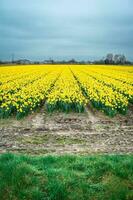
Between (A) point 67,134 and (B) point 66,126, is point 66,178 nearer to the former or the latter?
(A) point 67,134

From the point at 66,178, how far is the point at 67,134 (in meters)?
4.31

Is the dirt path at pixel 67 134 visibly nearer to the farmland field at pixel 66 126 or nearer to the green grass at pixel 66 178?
the farmland field at pixel 66 126

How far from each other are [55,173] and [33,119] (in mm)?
6950

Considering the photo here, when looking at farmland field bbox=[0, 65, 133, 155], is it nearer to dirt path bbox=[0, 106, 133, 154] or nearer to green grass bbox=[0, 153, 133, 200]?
dirt path bbox=[0, 106, 133, 154]

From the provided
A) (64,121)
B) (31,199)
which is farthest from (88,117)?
(31,199)

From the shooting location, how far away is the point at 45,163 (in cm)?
807

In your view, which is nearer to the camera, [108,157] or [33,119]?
[108,157]

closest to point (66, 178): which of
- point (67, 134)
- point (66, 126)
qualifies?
point (67, 134)

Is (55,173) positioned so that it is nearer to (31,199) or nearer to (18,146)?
(31,199)

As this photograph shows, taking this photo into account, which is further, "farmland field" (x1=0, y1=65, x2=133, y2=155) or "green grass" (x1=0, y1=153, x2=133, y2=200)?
"farmland field" (x1=0, y1=65, x2=133, y2=155)

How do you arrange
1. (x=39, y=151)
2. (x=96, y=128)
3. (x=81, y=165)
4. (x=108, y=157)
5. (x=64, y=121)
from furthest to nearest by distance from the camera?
1. (x=64, y=121)
2. (x=96, y=128)
3. (x=39, y=151)
4. (x=108, y=157)
5. (x=81, y=165)

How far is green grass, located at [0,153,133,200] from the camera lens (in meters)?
6.55

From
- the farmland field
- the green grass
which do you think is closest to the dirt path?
the farmland field

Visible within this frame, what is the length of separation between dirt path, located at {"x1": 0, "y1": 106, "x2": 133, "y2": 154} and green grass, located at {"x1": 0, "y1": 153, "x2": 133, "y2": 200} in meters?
1.33
